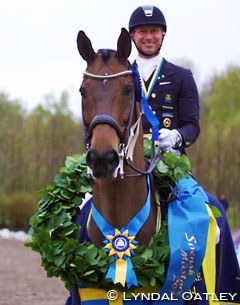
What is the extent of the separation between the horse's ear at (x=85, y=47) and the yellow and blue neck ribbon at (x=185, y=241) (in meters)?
1.32

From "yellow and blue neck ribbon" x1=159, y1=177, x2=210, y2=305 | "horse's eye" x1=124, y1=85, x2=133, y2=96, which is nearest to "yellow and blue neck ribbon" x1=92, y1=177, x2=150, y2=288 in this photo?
"yellow and blue neck ribbon" x1=159, y1=177, x2=210, y2=305

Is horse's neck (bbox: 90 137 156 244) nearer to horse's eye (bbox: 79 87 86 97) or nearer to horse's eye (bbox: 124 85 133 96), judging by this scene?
horse's eye (bbox: 124 85 133 96)

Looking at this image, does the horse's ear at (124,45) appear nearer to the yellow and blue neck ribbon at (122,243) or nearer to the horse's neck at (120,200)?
the horse's neck at (120,200)

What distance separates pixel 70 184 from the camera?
6.05 metres

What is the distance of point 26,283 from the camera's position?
45.7 feet

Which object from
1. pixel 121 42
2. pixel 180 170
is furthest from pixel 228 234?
pixel 121 42

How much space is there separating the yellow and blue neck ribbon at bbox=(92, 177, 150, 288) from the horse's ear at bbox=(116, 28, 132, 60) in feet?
3.63

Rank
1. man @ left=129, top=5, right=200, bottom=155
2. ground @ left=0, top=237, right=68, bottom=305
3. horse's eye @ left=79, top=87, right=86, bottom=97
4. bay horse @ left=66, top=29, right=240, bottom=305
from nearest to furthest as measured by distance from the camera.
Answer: bay horse @ left=66, top=29, right=240, bottom=305 < horse's eye @ left=79, top=87, right=86, bottom=97 < man @ left=129, top=5, right=200, bottom=155 < ground @ left=0, top=237, right=68, bottom=305

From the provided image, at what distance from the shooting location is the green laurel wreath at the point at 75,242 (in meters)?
5.41

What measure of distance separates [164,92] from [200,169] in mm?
26888

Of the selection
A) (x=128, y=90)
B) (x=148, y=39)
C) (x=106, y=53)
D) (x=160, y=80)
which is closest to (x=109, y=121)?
(x=128, y=90)

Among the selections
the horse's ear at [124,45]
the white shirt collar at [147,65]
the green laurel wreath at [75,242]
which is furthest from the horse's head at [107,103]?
the white shirt collar at [147,65]

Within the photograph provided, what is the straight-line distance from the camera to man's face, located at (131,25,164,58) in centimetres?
664

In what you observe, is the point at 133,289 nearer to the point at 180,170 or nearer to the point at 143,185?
the point at 143,185
